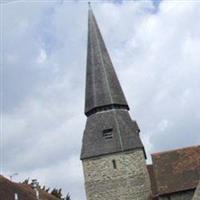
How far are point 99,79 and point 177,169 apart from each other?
749 cm

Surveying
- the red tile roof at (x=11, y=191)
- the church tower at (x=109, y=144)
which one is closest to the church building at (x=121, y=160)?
the church tower at (x=109, y=144)

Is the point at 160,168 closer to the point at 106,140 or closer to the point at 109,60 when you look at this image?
the point at 106,140

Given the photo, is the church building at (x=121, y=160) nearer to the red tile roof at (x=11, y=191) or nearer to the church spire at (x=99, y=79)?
the church spire at (x=99, y=79)

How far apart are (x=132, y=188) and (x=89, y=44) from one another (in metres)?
9.93

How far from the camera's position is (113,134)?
106ft

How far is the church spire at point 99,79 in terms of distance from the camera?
1313 inches

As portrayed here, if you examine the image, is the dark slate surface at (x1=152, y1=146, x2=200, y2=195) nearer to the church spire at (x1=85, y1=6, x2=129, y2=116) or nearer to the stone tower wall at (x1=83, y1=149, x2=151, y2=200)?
the stone tower wall at (x1=83, y1=149, x2=151, y2=200)

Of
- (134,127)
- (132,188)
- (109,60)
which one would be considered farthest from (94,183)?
(109,60)

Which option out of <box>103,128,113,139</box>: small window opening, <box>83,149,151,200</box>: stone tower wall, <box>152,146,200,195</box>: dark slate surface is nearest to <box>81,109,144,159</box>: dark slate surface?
<box>103,128,113,139</box>: small window opening

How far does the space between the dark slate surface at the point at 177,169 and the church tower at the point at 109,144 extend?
0.99 m

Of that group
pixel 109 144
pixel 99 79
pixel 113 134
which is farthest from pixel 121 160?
pixel 99 79

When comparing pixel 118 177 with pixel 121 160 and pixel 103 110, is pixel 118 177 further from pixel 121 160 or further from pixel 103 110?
pixel 103 110

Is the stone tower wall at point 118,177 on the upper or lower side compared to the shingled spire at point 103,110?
lower

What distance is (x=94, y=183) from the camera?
31453mm
